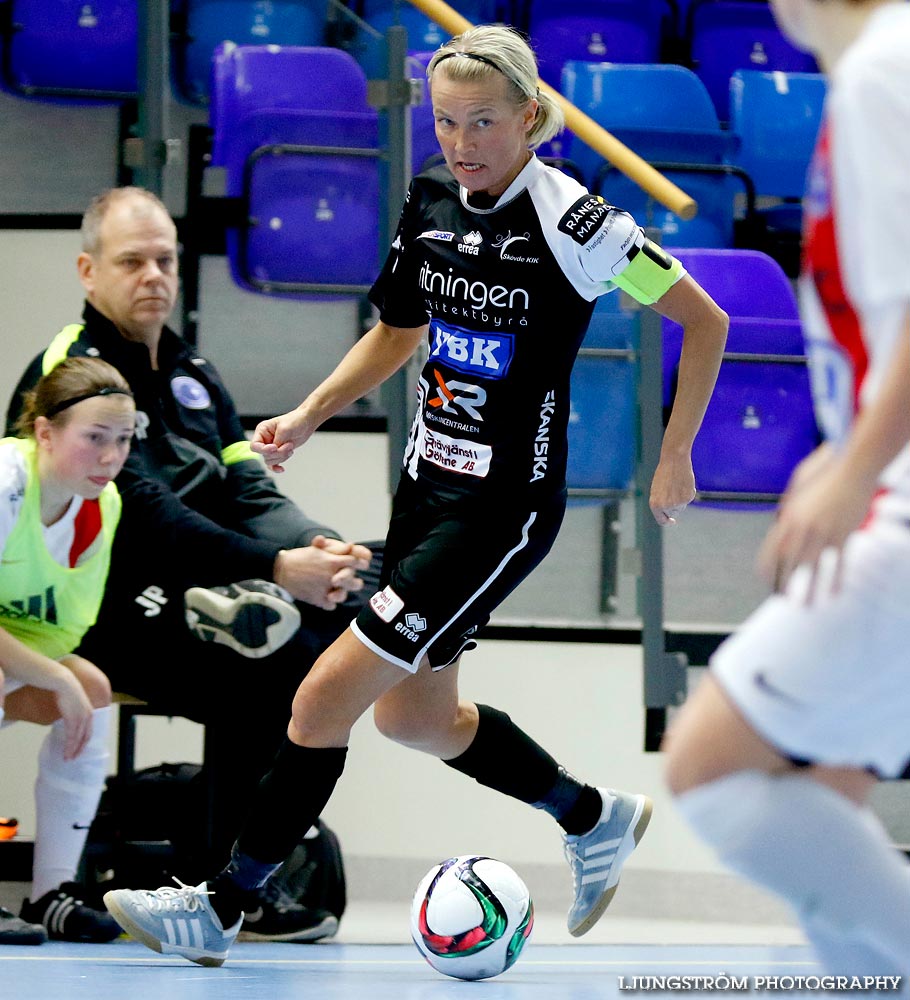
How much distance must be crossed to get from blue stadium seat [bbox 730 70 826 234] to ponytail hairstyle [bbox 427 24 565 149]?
10.3 feet

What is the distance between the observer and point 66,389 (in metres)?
3.76

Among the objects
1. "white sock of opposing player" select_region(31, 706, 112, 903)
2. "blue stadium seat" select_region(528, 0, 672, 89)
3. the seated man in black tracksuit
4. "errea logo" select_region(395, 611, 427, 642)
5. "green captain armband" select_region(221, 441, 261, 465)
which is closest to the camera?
"errea logo" select_region(395, 611, 427, 642)

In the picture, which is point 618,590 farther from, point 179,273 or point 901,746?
point 901,746

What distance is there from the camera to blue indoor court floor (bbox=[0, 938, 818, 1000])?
2.83 m

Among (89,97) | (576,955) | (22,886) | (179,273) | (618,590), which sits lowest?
(22,886)

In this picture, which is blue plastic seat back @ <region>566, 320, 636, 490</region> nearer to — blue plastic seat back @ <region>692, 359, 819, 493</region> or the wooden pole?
blue plastic seat back @ <region>692, 359, 819, 493</region>

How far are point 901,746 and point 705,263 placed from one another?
10.8 feet

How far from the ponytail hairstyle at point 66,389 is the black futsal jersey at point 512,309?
0.99 metres

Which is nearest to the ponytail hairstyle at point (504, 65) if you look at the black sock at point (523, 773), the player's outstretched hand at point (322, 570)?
the player's outstretched hand at point (322, 570)

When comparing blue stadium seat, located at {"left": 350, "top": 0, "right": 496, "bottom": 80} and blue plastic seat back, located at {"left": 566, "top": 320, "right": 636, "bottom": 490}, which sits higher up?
blue stadium seat, located at {"left": 350, "top": 0, "right": 496, "bottom": 80}

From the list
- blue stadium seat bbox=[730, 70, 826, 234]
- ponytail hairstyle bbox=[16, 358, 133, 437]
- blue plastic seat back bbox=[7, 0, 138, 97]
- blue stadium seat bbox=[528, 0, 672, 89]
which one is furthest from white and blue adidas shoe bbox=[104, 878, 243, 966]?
blue stadium seat bbox=[528, 0, 672, 89]

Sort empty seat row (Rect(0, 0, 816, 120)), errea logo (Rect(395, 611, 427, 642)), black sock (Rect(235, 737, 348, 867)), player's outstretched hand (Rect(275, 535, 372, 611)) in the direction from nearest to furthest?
1. errea logo (Rect(395, 611, 427, 642))
2. black sock (Rect(235, 737, 348, 867))
3. player's outstretched hand (Rect(275, 535, 372, 611))
4. empty seat row (Rect(0, 0, 816, 120))

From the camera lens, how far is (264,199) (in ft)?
15.8

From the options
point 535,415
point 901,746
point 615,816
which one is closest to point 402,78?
point 535,415
